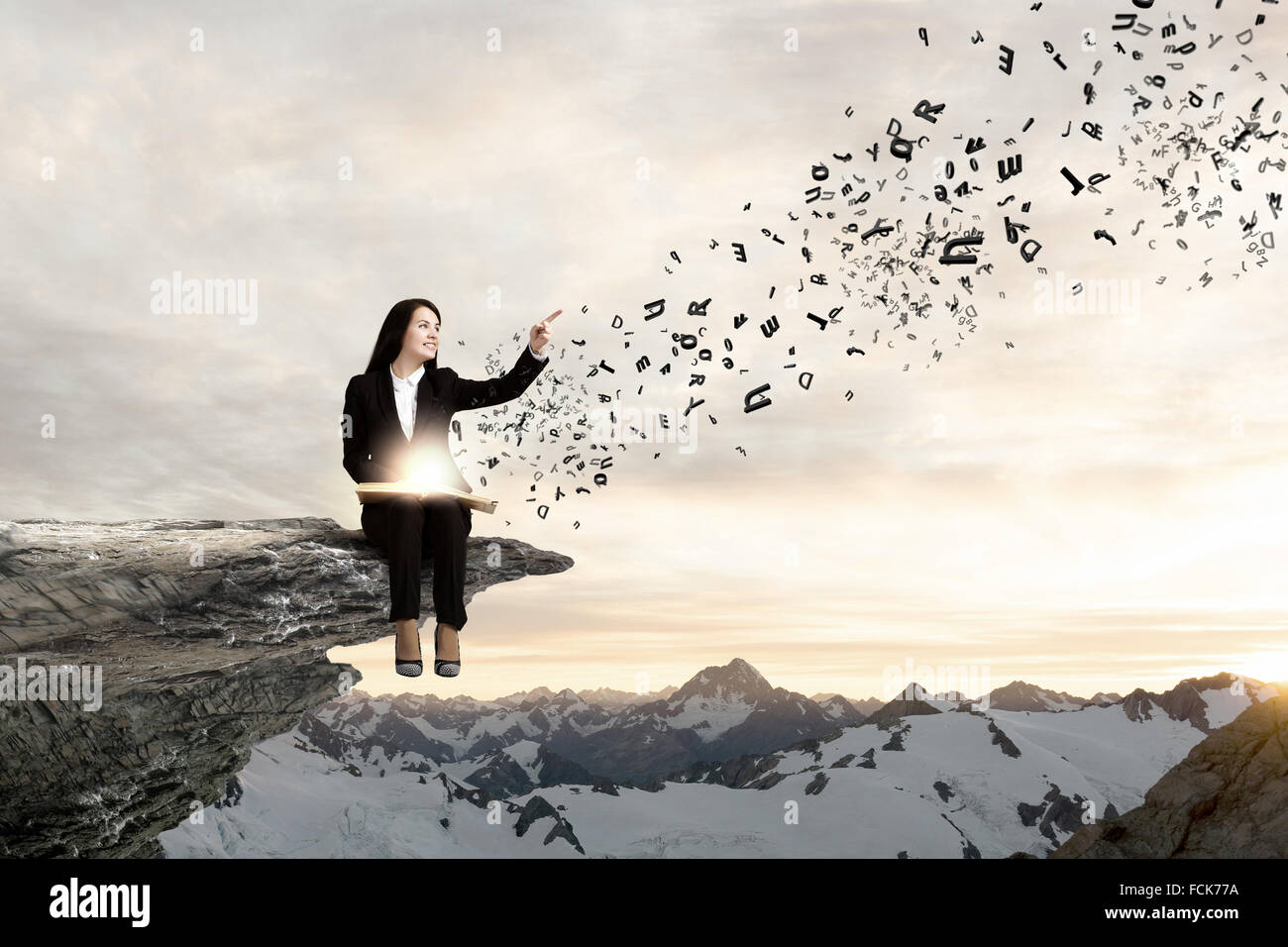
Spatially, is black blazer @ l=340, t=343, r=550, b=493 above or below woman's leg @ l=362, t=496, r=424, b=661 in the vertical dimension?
above

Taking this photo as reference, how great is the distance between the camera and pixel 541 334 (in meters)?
10.7

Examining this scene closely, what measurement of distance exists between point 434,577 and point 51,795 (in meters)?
21.2

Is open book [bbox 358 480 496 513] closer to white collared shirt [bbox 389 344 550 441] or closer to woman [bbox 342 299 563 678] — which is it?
woman [bbox 342 299 563 678]

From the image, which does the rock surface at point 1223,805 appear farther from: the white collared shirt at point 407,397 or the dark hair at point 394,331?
the dark hair at point 394,331

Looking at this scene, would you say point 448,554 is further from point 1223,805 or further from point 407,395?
point 1223,805

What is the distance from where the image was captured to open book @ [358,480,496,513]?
10422 mm

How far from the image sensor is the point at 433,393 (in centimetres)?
1106

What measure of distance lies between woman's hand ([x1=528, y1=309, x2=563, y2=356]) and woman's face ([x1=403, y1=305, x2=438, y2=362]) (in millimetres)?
1178

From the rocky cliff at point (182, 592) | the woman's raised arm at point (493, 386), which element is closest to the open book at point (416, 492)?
the woman's raised arm at point (493, 386)

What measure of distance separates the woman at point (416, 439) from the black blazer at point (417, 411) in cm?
1

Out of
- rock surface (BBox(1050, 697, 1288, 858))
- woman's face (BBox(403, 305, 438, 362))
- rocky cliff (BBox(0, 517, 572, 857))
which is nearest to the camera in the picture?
woman's face (BBox(403, 305, 438, 362))

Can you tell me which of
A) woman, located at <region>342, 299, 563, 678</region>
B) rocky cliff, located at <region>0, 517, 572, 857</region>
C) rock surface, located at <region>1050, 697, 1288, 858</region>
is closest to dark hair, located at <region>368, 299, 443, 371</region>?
woman, located at <region>342, 299, 563, 678</region>
